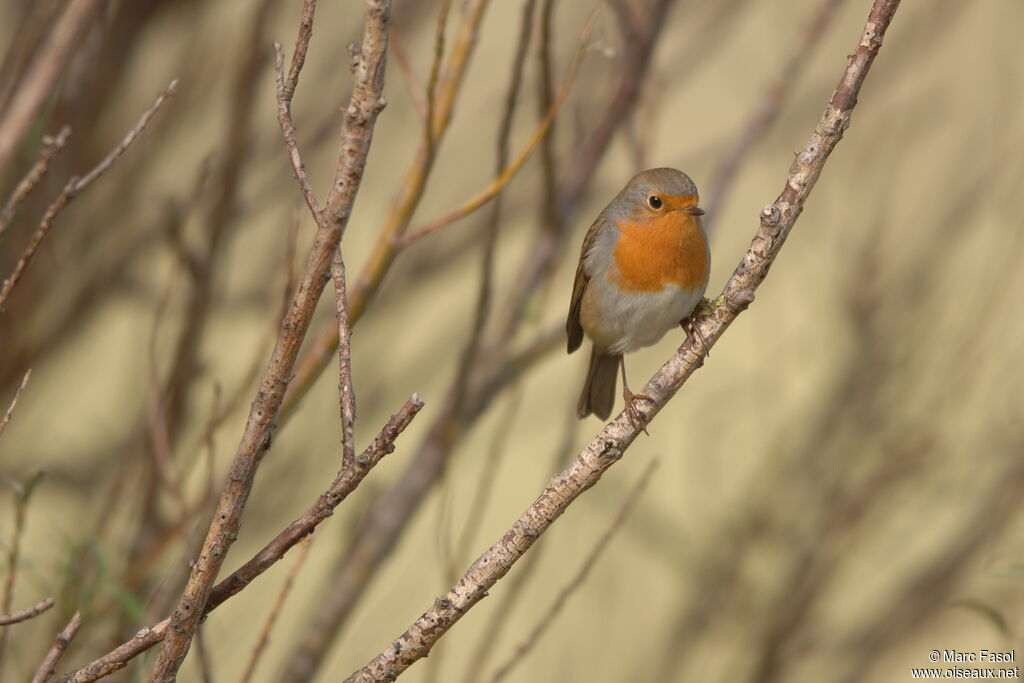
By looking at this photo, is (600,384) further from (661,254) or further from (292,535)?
(292,535)

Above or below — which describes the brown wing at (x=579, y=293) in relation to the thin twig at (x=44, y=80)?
above

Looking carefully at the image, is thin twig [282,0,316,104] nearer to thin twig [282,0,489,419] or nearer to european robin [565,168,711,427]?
thin twig [282,0,489,419]

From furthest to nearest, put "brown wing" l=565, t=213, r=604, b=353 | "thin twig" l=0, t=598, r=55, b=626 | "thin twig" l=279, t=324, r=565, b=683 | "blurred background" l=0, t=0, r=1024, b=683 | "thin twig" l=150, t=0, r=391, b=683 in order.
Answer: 1. "brown wing" l=565, t=213, r=604, b=353
2. "blurred background" l=0, t=0, r=1024, b=683
3. "thin twig" l=279, t=324, r=565, b=683
4. "thin twig" l=0, t=598, r=55, b=626
5. "thin twig" l=150, t=0, r=391, b=683

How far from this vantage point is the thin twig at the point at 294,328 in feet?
4.30

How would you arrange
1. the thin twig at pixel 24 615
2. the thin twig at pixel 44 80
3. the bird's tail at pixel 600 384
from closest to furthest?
the thin twig at pixel 24 615
the thin twig at pixel 44 80
the bird's tail at pixel 600 384

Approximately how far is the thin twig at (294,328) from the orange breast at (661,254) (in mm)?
2087

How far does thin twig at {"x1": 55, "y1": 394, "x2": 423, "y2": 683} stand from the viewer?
133 centimetres

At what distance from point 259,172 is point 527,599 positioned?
9.50 ft

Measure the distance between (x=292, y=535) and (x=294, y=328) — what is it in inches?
10.7

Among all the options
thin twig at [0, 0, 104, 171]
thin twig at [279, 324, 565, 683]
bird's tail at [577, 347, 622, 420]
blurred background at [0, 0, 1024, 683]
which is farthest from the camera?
bird's tail at [577, 347, 622, 420]

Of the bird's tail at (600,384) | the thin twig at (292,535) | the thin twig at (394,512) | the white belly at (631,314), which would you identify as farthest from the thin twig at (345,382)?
the bird's tail at (600,384)

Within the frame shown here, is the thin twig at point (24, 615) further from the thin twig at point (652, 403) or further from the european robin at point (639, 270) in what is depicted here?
the european robin at point (639, 270)

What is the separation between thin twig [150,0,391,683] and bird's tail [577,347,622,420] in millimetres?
2420

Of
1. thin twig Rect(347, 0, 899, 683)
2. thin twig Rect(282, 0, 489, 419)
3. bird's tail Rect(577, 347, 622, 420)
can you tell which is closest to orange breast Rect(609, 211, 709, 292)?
bird's tail Rect(577, 347, 622, 420)
